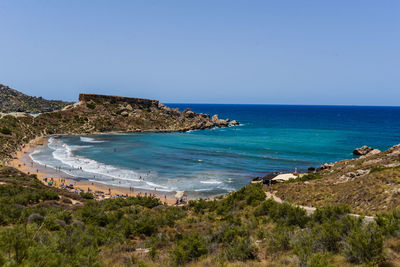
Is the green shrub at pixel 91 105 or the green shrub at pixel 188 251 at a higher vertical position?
the green shrub at pixel 91 105

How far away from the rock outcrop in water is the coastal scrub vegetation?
49459mm

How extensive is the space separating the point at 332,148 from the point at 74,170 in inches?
2020

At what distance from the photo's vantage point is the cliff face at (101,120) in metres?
66.6

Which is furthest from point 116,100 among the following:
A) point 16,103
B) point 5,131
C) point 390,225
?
point 390,225

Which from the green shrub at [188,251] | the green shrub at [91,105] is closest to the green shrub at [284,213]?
the green shrub at [188,251]

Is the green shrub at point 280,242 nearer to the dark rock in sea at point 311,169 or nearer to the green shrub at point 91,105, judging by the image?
the dark rock in sea at point 311,169

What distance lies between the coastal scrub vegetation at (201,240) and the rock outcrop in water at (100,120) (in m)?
49.5

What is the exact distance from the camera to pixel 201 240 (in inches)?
371

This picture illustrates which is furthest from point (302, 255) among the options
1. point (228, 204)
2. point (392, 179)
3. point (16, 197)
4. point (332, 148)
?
point (332, 148)

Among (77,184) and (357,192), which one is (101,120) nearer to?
(77,184)

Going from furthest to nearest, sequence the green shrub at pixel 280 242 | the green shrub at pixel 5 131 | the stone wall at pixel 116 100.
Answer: the stone wall at pixel 116 100
the green shrub at pixel 5 131
the green shrub at pixel 280 242

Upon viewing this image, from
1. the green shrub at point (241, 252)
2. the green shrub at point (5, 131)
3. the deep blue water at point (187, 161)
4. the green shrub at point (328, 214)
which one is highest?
the green shrub at point (328, 214)

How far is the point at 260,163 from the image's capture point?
44.7m

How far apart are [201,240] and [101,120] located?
91937 millimetres
